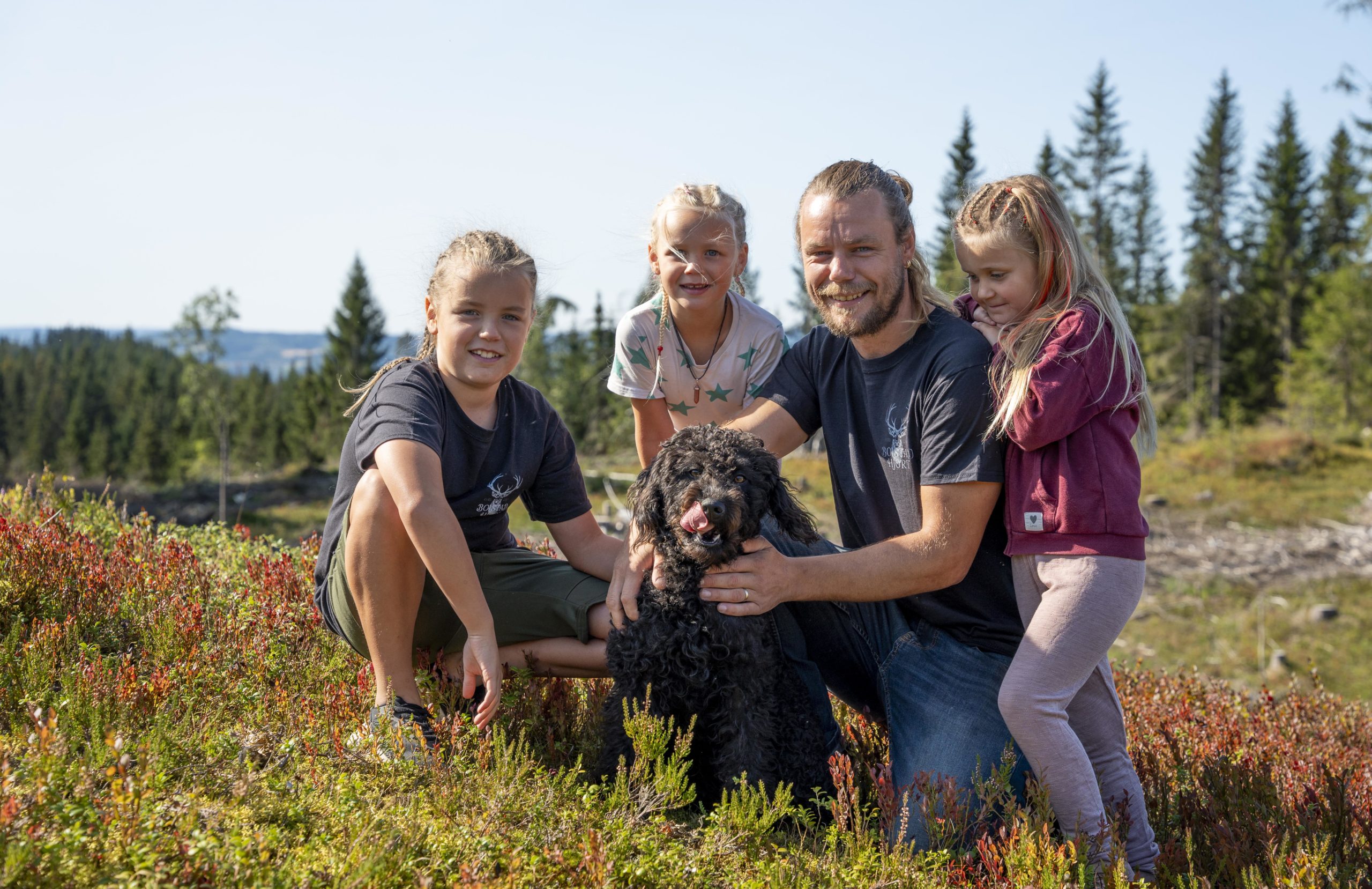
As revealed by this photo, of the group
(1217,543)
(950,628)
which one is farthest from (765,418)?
(1217,543)

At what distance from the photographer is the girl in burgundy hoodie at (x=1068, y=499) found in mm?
3633

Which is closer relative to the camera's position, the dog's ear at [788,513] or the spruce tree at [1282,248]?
the dog's ear at [788,513]

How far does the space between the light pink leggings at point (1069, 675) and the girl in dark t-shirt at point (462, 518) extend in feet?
6.49

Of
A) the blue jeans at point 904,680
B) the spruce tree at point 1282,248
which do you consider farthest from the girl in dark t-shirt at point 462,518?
the spruce tree at point 1282,248

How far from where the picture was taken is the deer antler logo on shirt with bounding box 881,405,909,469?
13.9ft

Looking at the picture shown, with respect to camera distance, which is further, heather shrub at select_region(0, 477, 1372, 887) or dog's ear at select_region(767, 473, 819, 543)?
dog's ear at select_region(767, 473, 819, 543)

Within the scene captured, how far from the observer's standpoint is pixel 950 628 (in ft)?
14.4

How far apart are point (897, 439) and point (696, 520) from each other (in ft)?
3.77

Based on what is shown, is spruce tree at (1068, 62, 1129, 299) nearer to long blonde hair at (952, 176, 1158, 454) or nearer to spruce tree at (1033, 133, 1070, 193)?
spruce tree at (1033, 133, 1070, 193)

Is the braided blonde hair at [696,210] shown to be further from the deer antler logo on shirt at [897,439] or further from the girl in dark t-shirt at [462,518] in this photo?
the deer antler logo on shirt at [897,439]

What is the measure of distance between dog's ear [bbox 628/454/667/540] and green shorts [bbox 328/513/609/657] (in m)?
0.62

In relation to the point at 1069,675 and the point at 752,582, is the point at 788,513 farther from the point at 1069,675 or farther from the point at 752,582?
the point at 1069,675

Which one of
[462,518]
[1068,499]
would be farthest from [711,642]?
[1068,499]

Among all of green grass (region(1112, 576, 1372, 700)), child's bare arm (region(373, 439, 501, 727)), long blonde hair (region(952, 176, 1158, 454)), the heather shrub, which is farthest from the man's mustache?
green grass (region(1112, 576, 1372, 700))
